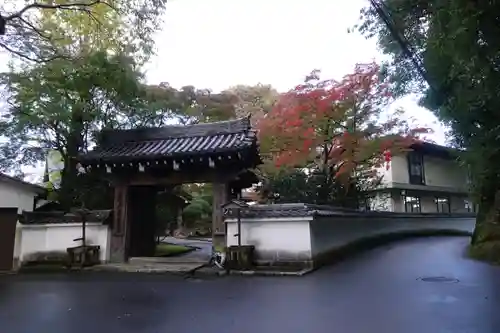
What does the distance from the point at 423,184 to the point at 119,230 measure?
64.6 ft

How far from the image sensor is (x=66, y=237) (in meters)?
11.6

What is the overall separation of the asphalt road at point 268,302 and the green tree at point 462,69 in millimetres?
2796

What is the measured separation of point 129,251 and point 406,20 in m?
9.37

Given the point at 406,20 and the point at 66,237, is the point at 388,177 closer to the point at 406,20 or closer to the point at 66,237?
the point at 406,20

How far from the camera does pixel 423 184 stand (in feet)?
81.7

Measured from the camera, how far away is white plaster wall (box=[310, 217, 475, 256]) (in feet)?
33.5

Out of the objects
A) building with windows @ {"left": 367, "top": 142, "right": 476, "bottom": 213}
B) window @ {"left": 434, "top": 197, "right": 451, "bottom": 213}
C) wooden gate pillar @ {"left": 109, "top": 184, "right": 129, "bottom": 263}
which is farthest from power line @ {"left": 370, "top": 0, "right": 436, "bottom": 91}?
window @ {"left": 434, "top": 197, "right": 451, "bottom": 213}

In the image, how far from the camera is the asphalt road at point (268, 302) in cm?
483

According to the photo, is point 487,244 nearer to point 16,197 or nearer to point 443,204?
point 16,197

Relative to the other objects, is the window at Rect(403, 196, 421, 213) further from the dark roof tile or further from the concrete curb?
the concrete curb

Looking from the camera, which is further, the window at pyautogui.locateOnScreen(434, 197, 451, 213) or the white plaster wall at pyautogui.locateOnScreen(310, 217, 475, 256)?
the window at pyautogui.locateOnScreen(434, 197, 451, 213)

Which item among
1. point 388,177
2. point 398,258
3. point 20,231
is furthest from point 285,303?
point 388,177

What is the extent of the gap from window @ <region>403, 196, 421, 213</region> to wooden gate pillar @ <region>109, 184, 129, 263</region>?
59.0 ft

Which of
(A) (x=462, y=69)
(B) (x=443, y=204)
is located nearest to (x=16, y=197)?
(A) (x=462, y=69)
